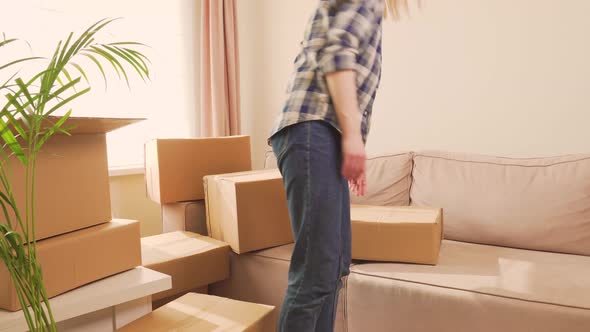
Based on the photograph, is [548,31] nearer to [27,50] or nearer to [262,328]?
[262,328]

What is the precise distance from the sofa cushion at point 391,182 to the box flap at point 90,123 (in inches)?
45.3

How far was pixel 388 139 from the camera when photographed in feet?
7.60

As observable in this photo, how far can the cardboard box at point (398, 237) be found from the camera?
4.75ft

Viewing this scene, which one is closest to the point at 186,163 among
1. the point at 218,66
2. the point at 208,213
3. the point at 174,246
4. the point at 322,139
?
the point at 208,213

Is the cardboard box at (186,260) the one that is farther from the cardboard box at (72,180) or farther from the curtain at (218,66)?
the curtain at (218,66)

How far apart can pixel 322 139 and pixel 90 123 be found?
1.76ft

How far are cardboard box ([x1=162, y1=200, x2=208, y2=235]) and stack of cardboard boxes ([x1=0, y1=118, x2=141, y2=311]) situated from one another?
695 millimetres

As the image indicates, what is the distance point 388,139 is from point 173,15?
1320mm

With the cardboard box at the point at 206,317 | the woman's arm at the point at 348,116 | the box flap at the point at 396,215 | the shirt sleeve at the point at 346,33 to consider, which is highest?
the shirt sleeve at the point at 346,33

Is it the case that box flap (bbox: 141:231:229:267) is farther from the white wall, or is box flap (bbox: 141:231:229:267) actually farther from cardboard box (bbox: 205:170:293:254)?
the white wall

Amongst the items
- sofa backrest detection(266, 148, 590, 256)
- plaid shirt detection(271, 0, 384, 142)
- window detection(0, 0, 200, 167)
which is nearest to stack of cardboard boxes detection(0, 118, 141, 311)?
plaid shirt detection(271, 0, 384, 142)

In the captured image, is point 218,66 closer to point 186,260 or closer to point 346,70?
point 186,260

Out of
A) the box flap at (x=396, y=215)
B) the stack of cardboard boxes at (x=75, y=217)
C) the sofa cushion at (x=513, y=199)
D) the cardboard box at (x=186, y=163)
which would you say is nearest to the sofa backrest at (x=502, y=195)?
the sofa cushion at (x=513, y=199)

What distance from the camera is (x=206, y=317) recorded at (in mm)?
1222
